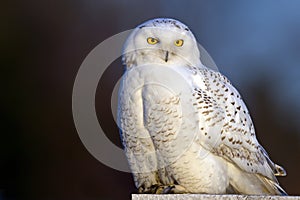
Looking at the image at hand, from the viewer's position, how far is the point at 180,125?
4.83 feet

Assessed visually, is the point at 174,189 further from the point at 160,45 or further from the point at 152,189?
the point at 160,45

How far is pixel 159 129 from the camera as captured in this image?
1.48 metres

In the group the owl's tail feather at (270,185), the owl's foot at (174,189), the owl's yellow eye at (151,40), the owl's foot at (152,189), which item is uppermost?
the owl's yellow eye at (151,40)

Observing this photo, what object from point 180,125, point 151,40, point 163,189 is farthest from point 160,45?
point 163,189

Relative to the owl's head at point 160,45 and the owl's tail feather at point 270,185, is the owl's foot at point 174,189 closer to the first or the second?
the owl's tail feather at point 270,185

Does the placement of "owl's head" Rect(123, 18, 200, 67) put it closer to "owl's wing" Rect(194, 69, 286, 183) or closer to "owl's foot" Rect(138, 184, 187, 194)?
"owl's wing" Rect(194, 69, 286, 183)

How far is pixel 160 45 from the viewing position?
60.5 inches

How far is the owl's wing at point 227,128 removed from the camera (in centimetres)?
151

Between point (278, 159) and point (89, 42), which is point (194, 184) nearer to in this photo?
point (278, 159)

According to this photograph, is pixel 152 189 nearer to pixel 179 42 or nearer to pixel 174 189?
pixel 174 189

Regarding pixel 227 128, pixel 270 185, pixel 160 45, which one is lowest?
pixel 270 185

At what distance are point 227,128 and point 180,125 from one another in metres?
0.13

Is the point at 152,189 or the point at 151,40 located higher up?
the point at 151,40

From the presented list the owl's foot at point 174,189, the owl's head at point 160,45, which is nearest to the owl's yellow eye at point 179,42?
the owl's head at point 160,45
